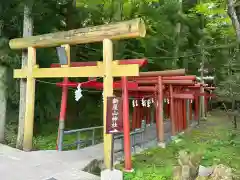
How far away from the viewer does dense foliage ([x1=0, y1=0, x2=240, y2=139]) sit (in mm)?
11016

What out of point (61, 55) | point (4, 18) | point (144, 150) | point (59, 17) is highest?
point (59, 17)

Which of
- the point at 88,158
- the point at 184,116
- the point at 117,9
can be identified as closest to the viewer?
the point at 88,158

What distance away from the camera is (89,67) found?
25.5 ft

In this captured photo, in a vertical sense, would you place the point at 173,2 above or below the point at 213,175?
above

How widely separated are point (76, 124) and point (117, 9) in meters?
6.64

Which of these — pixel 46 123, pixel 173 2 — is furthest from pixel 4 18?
pixel 173 2

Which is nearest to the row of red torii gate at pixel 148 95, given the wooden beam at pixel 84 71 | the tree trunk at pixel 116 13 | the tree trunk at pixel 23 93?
the wooden beam at pixel 84 71

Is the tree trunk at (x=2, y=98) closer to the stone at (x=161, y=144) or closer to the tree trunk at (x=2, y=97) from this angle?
the tree trunk at (x=2, y=97)

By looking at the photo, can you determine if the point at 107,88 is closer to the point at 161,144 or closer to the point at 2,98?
the point at 161,144

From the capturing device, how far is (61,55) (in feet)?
27.6

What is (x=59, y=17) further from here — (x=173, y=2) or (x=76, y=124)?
(x=173, y=2)

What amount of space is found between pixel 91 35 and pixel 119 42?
8.22 metres

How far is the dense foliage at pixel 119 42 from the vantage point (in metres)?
11.0

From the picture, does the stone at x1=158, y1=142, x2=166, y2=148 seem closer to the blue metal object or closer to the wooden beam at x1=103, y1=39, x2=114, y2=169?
the wooden beam at x1=103, y1=39, x2=114, y2=169
